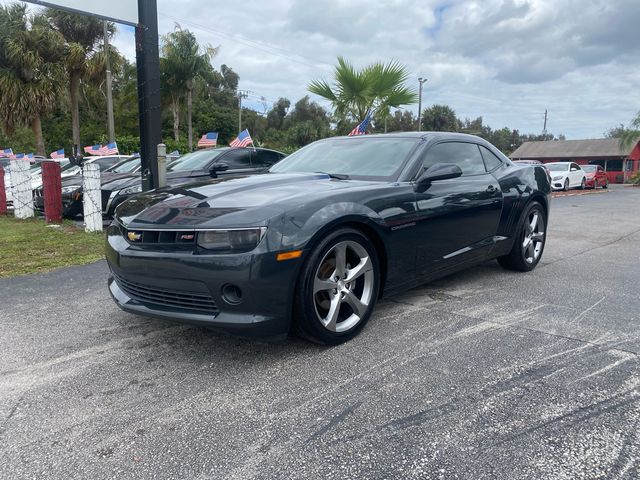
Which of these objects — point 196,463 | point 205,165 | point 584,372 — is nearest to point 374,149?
point 584,372

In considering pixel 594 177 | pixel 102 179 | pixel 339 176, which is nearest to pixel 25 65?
pixel 102 179

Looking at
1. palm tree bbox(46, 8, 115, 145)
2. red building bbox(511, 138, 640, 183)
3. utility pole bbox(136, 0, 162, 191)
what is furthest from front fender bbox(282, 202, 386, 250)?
red building bbox(511, 138, 640, 183)

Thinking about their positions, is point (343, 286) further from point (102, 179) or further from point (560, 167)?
point (560, 167)

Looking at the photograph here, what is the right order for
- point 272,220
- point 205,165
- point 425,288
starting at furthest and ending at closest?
point 205,165 < point 425,288 < point 272,220

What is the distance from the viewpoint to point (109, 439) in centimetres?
225

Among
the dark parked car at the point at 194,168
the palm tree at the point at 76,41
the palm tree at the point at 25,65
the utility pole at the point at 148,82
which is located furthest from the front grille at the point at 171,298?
the palm tree at the point at 25,65

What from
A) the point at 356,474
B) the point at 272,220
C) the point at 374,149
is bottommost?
the point at 356,474

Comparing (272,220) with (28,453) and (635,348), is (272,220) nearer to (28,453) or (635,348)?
(28,453)

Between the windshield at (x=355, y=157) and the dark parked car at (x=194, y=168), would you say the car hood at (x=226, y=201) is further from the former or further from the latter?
the dark parked car at (x=194, y=168)

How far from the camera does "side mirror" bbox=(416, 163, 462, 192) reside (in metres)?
3.79

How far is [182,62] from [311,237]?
26294 millimetres

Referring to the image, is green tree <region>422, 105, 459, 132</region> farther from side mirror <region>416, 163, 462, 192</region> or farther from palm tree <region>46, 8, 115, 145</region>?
side mirror <region>416, 163, 462, 192</region>

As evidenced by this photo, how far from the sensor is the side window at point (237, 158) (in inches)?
366

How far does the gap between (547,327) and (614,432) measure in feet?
4.61
